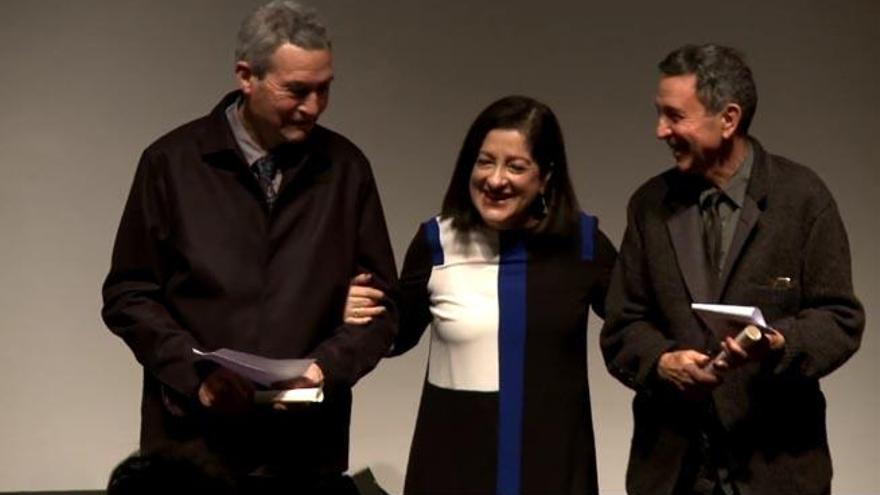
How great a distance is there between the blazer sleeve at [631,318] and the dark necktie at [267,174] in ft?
2.18

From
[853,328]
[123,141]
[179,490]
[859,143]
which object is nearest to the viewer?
[179,490]

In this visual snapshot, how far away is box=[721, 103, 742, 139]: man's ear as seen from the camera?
2539 millimetres

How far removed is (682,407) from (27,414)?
2.33 m

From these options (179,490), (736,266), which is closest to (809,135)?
(736,266)

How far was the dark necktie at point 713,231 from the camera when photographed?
2549 millimetres

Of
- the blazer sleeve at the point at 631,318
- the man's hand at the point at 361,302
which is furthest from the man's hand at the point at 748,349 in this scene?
the man's hand at the point at 361,302

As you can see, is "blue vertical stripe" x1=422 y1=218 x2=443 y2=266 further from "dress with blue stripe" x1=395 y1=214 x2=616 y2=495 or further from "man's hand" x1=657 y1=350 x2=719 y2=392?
"man's hand" x1=657 y1=350 x2=719 y2=392

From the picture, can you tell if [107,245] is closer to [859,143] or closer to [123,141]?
[123,141]

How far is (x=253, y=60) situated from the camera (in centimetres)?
253

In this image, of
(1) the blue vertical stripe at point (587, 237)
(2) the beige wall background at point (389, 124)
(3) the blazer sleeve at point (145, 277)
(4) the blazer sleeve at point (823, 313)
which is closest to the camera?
(4) the blazer sleeve at point (823, 313)

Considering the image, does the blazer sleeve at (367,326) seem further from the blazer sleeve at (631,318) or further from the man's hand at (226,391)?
the blazer sleeve at (631,318)

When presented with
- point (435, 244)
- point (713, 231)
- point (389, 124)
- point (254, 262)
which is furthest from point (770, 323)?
point (389, 124)

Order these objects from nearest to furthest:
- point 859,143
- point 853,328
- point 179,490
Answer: point 179,490 < point 853,328 < point 859,143

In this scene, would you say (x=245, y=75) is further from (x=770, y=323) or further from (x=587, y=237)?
(x=770, y=323)
